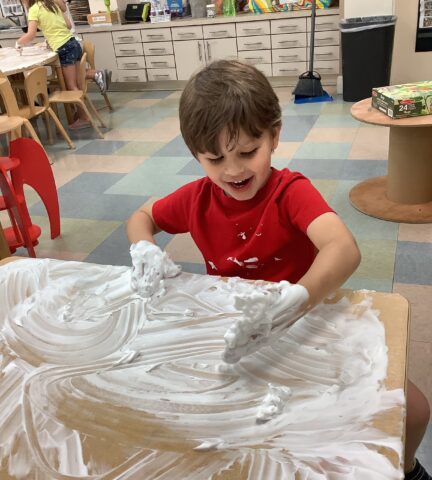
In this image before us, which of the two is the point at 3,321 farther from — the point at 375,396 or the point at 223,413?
the point at 375,396

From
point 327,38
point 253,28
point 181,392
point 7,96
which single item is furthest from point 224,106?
point 253,28

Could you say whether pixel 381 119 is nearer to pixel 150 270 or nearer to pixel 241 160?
pixel 241 160

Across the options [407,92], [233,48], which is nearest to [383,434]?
[407,92]

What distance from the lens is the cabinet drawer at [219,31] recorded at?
5305 mm

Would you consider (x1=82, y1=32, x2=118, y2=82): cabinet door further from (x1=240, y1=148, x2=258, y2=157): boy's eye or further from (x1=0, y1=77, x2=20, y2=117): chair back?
(x1=240, y1=148, x2=258, y2=157): boy's eye

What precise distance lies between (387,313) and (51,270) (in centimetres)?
72

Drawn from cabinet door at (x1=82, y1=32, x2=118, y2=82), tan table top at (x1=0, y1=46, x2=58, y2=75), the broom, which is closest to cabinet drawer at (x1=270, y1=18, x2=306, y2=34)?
the broom

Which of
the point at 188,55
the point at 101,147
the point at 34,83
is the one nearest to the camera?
the point at 34,83

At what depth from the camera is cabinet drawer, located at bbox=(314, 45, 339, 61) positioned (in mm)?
4941

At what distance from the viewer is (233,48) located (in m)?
5.41

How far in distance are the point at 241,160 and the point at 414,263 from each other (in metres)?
1.43

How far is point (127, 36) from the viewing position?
225 inches

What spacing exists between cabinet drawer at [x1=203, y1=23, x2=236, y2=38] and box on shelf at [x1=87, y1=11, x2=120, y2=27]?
115 centimetres

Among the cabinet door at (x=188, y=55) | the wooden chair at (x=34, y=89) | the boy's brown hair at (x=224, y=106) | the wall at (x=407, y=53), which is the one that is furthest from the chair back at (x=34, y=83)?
the wall at (x=407, y=53)
